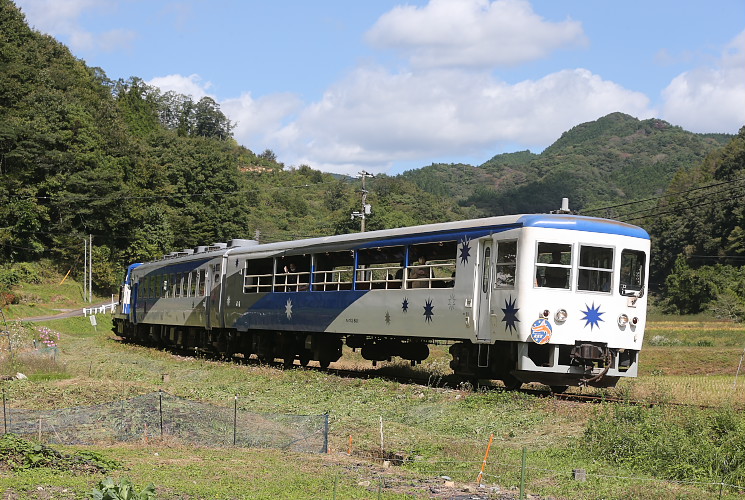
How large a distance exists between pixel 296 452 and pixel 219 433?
145 centimetres

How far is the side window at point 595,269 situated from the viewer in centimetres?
1608

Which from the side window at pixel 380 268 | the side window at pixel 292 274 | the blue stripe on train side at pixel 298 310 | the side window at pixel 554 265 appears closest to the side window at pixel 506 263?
the side window at pixel 554 265

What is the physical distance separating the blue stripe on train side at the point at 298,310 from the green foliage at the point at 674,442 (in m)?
8.75

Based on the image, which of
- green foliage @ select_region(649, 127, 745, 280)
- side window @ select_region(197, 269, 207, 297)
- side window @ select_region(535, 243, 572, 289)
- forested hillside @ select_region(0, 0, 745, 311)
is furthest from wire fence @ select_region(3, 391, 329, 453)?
green foliage @ select_region(649, 127, 745, 280)

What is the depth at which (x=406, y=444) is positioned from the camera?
12117 millimetres

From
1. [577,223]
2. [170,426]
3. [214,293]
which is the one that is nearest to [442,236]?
[577,223]

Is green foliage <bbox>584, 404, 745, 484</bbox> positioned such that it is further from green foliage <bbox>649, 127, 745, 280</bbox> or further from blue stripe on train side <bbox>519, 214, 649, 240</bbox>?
green foliage <bbox>649, 127, 745, 280</bbox>

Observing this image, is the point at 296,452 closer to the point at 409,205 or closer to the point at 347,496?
the point at 347,496

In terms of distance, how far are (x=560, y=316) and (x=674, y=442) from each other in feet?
17.2

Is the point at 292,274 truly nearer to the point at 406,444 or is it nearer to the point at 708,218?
the point at 406,444

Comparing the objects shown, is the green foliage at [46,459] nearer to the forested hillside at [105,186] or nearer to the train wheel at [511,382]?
the train wheel at [511,382]

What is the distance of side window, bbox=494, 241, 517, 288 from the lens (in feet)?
52.5

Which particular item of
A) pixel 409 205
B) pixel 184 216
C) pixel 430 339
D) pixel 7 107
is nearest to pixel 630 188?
pixel 409 205

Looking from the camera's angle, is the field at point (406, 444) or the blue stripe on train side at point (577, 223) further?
the blue stripe on train side at point (577, 223)
